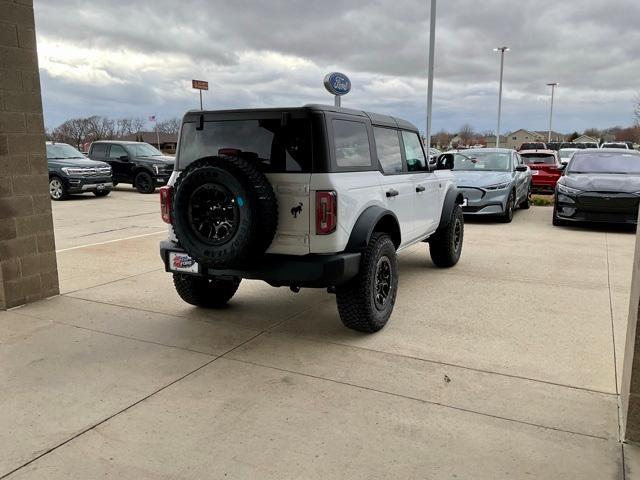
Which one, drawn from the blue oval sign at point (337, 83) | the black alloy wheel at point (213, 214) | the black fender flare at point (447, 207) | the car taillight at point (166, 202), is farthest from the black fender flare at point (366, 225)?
the blue oval sign at point (337, 83)

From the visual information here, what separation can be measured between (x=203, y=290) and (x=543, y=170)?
13772 mm

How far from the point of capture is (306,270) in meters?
4.02

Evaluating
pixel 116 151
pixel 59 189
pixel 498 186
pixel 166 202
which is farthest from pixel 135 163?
pixel 166 202

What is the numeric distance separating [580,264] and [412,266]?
2312 millimetres

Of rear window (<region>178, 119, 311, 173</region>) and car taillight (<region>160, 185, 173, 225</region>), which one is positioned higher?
rear window (<region>178, 119, 311, 173</region>)

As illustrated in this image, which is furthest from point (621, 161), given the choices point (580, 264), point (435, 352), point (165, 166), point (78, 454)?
point (165, 166)

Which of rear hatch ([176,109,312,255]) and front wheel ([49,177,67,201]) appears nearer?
rear hatch ([176,109,312,255])

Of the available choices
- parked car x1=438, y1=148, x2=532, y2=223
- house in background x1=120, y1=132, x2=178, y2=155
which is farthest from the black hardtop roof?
house in background x1=120, y1=132, x2=178, y2=155

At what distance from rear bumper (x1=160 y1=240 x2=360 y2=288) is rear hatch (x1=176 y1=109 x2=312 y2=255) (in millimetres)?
82

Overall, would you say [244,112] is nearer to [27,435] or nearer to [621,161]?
[27,435]

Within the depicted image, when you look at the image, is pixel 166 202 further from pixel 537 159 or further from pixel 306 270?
pixel 537 159

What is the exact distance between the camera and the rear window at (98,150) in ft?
62.7

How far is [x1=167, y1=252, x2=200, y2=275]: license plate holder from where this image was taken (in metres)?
4.43

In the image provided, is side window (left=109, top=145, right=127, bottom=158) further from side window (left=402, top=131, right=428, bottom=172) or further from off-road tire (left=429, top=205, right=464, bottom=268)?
side window (left=402, top=131, right=428, bottom=172)
